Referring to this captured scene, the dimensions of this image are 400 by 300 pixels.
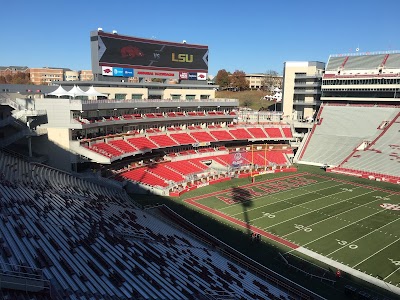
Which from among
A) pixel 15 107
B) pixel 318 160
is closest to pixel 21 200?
pixel 15 107

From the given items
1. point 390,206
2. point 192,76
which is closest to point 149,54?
point 192,76

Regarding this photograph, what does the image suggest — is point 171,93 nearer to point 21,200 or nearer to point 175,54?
point 175,54

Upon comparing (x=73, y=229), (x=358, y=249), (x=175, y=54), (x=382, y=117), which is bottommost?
(x=358, y=249)

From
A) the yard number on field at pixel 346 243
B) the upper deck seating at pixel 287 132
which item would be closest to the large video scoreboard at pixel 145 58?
the upper deck seating at pixel 287 132

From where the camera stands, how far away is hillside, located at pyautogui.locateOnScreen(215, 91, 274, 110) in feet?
312

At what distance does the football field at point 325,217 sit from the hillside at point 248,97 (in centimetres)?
5585

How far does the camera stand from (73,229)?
15.7 meters

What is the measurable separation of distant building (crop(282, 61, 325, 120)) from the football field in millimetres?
26457

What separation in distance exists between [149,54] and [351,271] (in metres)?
36.5

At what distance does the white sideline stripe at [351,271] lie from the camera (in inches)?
734

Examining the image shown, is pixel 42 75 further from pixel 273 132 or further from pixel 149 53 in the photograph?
pixel 273 132

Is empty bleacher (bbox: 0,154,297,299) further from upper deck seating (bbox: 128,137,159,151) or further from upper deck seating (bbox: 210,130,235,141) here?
upper deck seating (bbox: 210,130,235,141)

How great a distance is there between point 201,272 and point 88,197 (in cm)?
1127

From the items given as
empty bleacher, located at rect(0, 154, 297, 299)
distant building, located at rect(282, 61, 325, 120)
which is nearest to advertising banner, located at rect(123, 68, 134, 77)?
empty bleacher, located at rect(0, 154, 297, 299)
